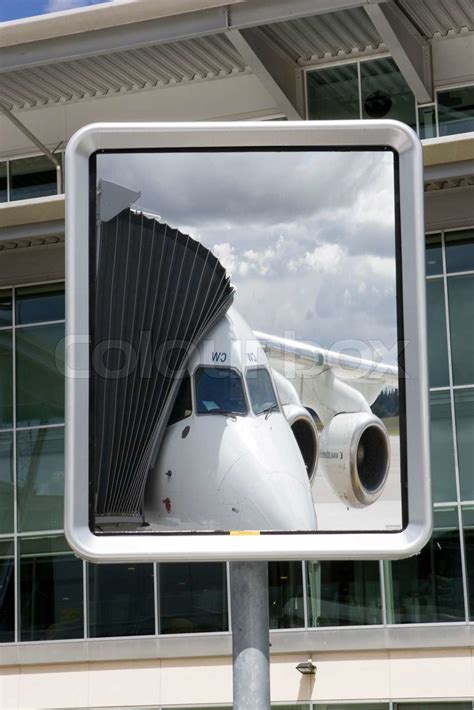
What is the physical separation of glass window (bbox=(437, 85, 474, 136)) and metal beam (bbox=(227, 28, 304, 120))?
2.60 meters

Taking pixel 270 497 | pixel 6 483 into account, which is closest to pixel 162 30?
pixel 6 483

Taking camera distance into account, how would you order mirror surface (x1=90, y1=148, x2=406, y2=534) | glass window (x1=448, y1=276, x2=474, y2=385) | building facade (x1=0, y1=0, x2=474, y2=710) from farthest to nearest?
glass window (x1=448, y1=276, x2=474, y2=385) < building facade (x1=0, y1=0, x2=474, y2=710) < mirror surface (x1=90, y1=148, x2=406, y2=534)

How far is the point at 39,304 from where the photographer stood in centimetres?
A: 2167

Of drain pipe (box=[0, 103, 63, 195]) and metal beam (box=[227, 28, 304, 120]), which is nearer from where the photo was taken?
metal beam (box=[227, 28, 304, 120])

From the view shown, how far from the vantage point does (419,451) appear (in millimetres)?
4156

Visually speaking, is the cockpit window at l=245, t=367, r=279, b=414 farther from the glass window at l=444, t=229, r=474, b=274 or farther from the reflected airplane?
the glass window at l=444, t=229, r=474, b=274

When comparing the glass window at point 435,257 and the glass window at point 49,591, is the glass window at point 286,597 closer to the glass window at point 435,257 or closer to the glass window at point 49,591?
Result: the glass window at point 49,591

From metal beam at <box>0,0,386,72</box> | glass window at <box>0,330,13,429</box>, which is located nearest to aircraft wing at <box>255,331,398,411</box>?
metal beam at <box>0,0,386,72</box>

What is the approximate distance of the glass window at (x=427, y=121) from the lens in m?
18.3

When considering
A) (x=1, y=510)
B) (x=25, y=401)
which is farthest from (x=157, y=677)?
(x=25, y=401)

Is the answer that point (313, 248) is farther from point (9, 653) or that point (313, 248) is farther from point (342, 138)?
point (9, 653)

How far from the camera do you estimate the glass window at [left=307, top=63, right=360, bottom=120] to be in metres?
19.2

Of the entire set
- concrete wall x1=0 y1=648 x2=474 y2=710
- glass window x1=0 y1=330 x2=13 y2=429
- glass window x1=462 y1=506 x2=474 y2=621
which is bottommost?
concrete wall x1=0 y1=648 x2=474 y2=710

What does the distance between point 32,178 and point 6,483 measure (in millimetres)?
6215
